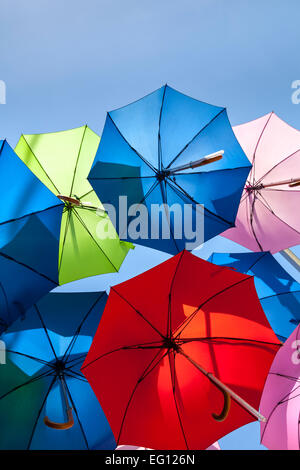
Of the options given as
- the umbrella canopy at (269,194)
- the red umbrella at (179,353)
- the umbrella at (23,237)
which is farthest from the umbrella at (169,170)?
the red umbrella at (179,353)

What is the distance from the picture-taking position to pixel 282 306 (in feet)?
15.1

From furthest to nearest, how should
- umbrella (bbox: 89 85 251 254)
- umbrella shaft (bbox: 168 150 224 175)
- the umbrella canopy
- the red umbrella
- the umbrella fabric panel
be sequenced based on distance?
the umbrella canopy → umbrella (bbox: 89 85 251 254) → umbrella shaft (bbox: 168 150 224 175) → the umbrella fabric panel → the red umbrella

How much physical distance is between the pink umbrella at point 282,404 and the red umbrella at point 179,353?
1.13m

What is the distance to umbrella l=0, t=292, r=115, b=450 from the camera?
4.03m

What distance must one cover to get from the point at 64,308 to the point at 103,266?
2.81 ft

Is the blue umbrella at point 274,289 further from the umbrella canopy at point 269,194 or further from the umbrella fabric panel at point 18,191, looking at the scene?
the umbrella fabric panel at point 18,191

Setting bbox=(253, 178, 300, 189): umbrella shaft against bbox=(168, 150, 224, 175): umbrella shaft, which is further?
bbox=(253, 178, 300, 189): umbrella shaft

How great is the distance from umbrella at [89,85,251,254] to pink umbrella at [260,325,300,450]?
198 cm

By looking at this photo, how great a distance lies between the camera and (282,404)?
4.37 metres
